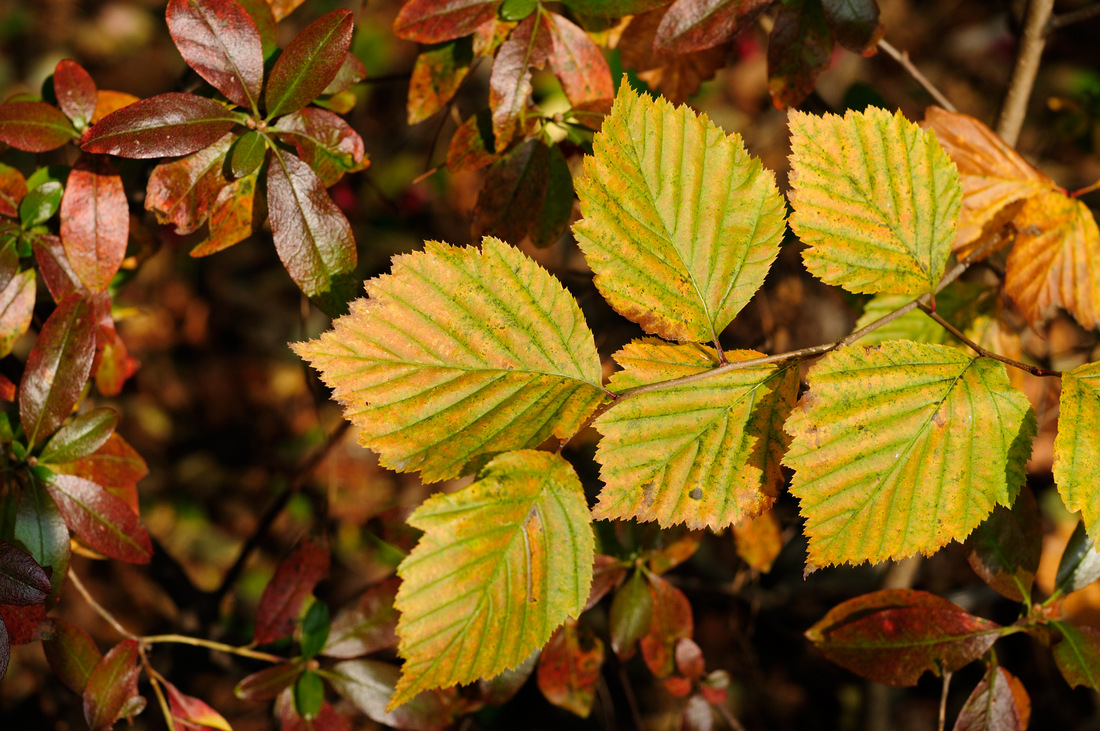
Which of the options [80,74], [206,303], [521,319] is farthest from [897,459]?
[206,303]

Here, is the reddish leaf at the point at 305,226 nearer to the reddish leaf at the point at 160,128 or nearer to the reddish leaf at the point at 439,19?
the reddish leaf at the point at 160,128

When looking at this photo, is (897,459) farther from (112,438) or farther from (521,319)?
(112,438)

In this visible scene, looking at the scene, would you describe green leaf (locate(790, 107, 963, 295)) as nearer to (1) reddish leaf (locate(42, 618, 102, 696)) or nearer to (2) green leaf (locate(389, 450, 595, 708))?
(2) green leaf (locate(389, 450, 595, 708))

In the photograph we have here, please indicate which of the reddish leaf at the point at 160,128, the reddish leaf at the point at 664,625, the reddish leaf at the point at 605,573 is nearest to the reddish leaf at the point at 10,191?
the reddish leaf at the point at 160,128

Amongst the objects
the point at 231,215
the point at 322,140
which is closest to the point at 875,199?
the point at 322,140

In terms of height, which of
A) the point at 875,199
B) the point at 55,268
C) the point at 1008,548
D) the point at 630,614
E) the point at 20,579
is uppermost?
the point at 875,199

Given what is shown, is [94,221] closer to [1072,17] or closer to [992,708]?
[992,708]

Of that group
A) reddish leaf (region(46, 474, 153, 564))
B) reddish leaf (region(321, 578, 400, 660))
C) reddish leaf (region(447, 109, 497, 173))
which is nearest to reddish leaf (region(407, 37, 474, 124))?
reddish leaf (region(447, 109, 497, 173))
